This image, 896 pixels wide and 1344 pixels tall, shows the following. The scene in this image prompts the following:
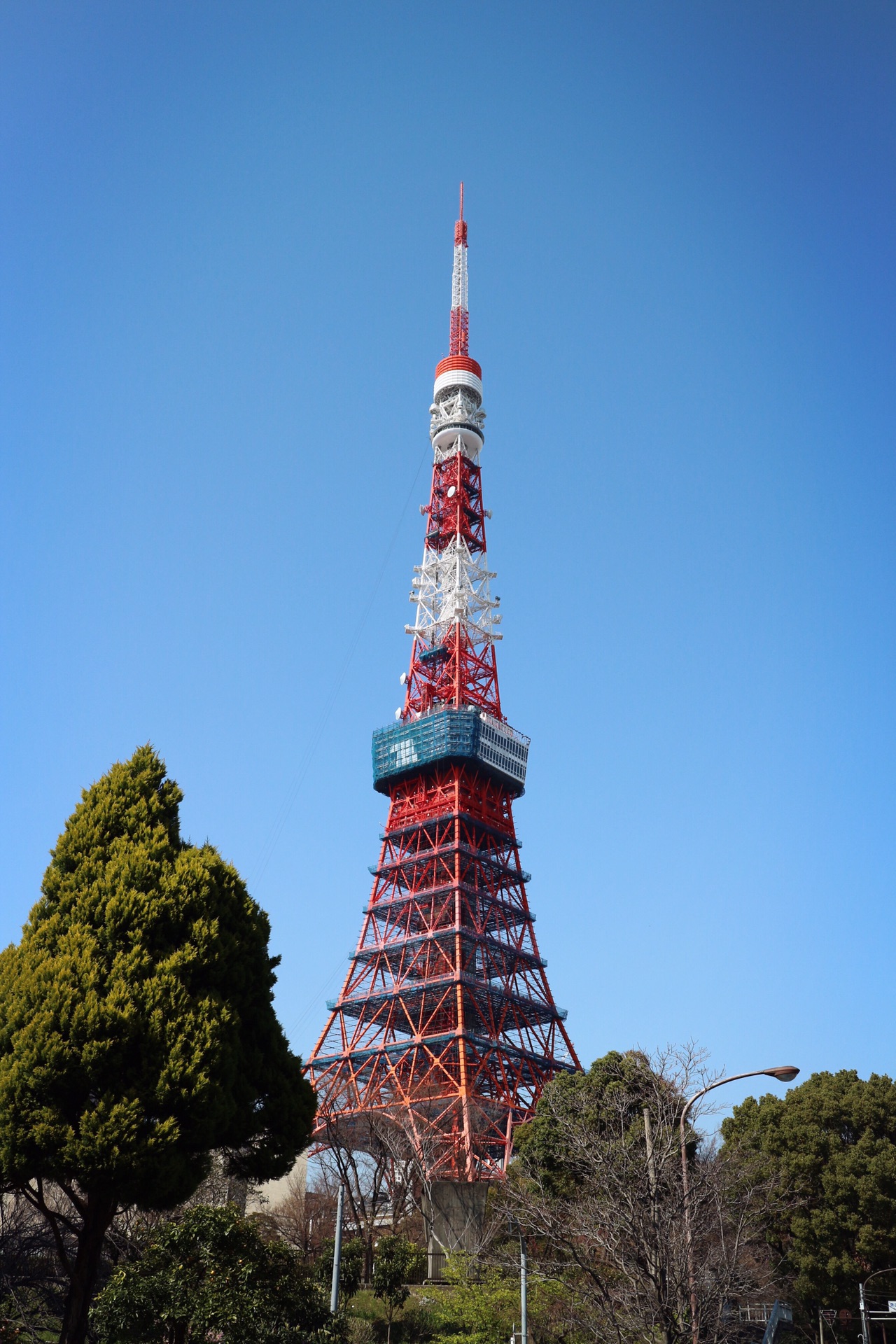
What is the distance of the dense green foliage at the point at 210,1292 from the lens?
1638cm

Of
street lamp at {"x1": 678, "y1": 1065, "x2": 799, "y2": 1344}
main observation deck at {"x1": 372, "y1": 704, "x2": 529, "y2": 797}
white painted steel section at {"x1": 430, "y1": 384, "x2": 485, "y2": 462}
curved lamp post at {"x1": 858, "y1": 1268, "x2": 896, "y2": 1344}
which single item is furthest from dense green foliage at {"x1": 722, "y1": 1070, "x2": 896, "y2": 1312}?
white painted steel section at {"x1": 430, "y1": 384, "x2": 485, "y2": 462}

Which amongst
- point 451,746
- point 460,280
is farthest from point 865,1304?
point 460,280

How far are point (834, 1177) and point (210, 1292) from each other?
24.2 metres

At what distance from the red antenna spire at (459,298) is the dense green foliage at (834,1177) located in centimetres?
5360

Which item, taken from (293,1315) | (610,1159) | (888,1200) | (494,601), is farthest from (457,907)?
(293,1315)

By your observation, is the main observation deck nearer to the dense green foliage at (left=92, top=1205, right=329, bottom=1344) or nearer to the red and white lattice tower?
the red and white lattice tower

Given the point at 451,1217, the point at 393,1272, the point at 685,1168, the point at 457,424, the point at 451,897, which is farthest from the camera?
Answer: the point at 457,424

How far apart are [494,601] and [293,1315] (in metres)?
54.6

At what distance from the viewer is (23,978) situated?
18062 millimetres

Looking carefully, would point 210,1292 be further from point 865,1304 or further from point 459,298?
point 459,298

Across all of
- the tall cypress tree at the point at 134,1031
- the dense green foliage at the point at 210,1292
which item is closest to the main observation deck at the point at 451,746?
the tall cypress tree at the point at 134,1031

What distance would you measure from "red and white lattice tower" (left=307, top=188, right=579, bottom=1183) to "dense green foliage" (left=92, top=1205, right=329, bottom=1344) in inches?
967

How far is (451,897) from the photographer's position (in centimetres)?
5931

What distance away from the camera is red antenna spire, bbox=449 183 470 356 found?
240 feet
